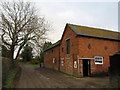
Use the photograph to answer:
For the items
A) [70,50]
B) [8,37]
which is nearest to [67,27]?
[70,50]

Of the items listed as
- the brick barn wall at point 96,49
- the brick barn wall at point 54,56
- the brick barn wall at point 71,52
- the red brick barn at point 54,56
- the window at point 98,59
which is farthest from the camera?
the brick barn wall at point 54,56

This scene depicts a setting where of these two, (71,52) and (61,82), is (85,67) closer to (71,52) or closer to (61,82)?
(71,52)

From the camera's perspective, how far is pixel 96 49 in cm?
1725

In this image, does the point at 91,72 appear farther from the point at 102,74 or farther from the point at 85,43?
the point at 85,43

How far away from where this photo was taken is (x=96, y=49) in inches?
679

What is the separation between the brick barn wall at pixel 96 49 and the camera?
1633 cm

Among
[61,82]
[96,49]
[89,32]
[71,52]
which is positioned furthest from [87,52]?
[61,82]

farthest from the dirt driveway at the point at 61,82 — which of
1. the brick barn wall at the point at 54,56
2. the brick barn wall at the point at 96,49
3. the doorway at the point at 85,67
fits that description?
the brick barn wall at the point at 54,56

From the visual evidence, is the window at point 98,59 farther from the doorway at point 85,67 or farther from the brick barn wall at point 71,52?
the brick barn wall at point 71,52

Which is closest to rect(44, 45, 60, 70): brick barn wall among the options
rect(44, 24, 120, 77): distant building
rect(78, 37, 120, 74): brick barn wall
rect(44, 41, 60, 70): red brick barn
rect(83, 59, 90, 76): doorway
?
rect(44, 41, 60, 70): red brick barn

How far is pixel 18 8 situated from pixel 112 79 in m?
20.8

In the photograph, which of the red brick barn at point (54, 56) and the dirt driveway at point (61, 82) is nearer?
the dirt driveway at point (61, 82)

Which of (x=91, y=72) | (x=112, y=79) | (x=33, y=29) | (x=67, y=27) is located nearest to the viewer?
(x=112, y=79)

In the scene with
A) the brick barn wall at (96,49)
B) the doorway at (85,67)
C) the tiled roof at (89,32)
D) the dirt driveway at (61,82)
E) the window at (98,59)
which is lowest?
the dirt driveway at (61,82)
